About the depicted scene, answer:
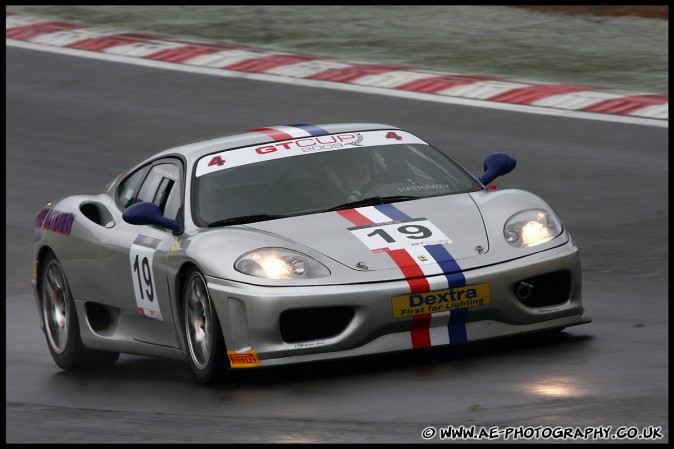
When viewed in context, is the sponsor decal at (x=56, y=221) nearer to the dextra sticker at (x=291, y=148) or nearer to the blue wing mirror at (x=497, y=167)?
the dextra sticker at (x=291, y=148)

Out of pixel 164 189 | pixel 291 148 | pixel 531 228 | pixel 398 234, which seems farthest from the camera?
pixel 164 189

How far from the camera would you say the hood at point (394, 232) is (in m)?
7.09

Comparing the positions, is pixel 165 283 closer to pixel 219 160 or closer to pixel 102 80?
→ pixel 219 160

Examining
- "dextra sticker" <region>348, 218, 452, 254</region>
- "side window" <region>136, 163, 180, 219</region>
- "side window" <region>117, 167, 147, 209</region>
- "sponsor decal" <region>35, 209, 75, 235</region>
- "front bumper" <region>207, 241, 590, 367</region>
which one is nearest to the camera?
Answer: "front bumper" <region>207, 241, 590, 367</region>

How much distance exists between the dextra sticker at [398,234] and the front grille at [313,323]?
0.35 meters

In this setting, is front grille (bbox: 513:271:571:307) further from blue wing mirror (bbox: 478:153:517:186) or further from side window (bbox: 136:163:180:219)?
side window (bbox: 136:163:180:219)

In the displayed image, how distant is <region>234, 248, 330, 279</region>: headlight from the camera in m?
7.04

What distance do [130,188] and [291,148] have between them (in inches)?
43.2

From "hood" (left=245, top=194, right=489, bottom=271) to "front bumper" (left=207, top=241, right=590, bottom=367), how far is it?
16 centimetres

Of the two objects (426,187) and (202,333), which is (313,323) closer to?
(202,333)

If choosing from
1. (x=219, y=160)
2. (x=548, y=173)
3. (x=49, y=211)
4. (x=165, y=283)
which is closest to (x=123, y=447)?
(x=165, y=283)

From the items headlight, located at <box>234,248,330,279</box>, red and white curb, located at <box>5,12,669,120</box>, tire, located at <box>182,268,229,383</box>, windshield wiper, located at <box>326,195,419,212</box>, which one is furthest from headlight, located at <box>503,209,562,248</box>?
red and white curb, located at <box>5,12,669,120</box>

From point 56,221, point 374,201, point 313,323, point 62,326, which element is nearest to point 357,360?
point 313,323

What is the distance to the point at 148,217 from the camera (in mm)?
7711
